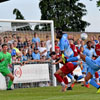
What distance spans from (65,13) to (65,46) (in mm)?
49978

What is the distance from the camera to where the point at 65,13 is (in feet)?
232

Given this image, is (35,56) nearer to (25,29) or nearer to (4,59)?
(25,29)

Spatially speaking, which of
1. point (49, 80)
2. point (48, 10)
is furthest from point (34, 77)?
point (48, 10)

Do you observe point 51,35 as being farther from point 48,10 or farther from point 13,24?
point 48,10

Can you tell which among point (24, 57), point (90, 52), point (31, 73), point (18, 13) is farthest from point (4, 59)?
point (18, 13)

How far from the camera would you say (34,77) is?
25188 millimetres

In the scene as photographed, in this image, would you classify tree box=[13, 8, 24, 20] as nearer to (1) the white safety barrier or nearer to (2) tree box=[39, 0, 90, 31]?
(2) tree box=[39, 0, 90, 31]

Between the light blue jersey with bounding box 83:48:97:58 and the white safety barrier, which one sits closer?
the white safety barrier

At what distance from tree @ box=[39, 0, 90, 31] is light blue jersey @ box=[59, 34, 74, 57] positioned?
41.6 metres

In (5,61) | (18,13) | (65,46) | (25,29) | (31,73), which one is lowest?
(31,73)

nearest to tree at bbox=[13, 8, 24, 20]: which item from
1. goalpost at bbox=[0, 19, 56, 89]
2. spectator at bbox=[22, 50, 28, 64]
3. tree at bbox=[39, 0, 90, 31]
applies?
tree at bbox=[39, 0, 90, 31]

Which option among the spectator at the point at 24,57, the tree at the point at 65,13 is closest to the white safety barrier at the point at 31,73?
the spectator at the point at 24,57

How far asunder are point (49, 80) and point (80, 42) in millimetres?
3026

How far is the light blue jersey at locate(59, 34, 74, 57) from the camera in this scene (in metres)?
20.5
